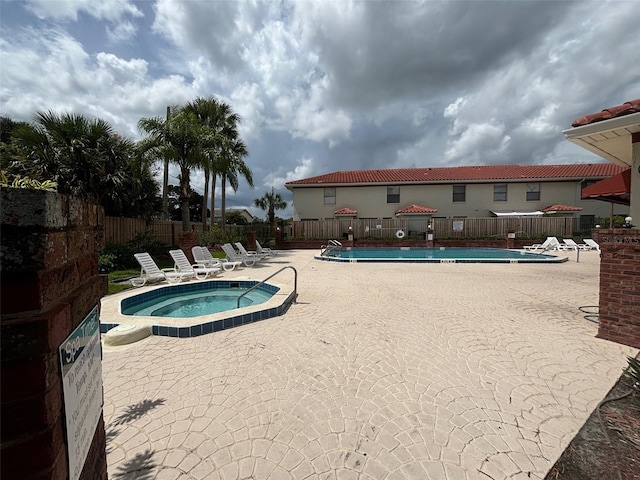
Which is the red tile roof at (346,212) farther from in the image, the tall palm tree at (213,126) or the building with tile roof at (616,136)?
the building with tile roof at (616,136)

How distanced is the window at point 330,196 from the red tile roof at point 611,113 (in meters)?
24.0

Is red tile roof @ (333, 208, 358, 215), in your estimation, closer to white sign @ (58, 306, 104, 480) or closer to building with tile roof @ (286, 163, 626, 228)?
building with tile roof @ (286, 163, 626, 228)

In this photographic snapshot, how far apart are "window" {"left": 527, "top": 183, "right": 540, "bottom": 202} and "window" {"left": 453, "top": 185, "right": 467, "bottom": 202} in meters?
5.69

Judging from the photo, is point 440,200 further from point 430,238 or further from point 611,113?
point 611,113

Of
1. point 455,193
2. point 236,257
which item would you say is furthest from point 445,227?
point 236,257

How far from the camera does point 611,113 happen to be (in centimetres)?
427

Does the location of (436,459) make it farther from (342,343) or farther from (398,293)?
(398,293)

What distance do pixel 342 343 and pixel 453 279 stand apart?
22.8 feet

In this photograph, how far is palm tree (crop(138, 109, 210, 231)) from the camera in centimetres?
1398

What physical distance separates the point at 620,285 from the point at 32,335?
637 cm

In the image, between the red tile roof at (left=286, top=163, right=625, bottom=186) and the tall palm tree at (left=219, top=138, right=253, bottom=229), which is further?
the red tile roof at (left=286, top=163, right=625, bottom=186)

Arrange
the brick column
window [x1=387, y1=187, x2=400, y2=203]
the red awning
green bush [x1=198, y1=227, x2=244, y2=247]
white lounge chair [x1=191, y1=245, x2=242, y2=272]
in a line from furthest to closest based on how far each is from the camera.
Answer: window [x1=387, y1=187, x2=400, y2=203] → green bush [x1=198, y1=227, x2=244, y2=247] → white lounge chair [x1=191, y1=245, x2=242, y2=272] → the red awning → the brick column

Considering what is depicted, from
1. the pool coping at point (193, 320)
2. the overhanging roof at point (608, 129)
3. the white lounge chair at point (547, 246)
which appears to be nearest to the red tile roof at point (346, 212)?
the white lounge chair at point (547, 246)

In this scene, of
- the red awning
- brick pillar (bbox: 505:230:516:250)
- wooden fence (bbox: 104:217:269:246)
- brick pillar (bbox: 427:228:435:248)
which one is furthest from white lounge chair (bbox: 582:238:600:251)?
wooden fence (bbox: 104:217:269:246)
